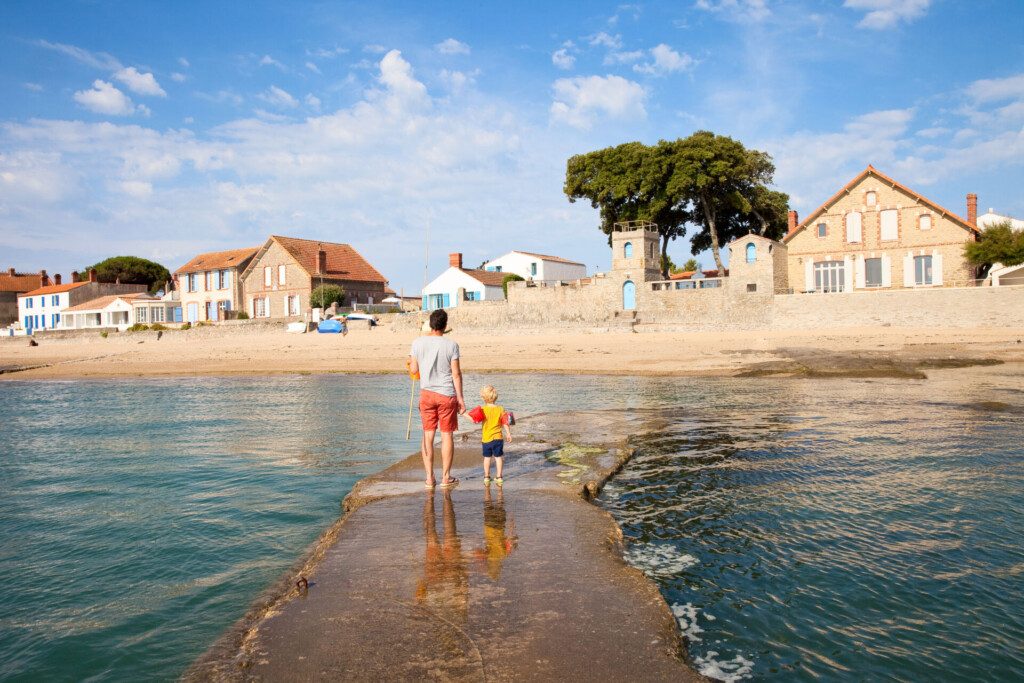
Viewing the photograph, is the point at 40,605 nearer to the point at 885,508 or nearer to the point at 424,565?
the point at 424,565

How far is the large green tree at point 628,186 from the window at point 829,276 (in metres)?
9.47

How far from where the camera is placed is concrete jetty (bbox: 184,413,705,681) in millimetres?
3703

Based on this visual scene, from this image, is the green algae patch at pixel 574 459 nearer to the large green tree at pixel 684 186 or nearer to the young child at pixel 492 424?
the young child at pixel 492 424

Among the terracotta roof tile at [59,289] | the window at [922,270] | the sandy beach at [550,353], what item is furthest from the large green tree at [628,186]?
the terracotta roof tile at [59,289]

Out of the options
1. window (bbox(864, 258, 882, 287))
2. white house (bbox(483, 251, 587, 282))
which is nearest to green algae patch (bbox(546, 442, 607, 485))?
window (bbox(864, 258, 882, 287))

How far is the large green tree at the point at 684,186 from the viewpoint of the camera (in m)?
41.9

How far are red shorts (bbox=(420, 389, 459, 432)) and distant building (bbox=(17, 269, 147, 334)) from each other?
7251cm

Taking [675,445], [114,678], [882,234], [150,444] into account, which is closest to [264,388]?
[150,444]

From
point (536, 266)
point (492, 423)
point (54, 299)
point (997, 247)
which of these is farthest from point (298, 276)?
point (492, 423)

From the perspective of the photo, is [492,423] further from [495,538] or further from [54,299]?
[54,299]

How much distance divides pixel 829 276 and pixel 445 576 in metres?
40.0

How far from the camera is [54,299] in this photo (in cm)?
6931

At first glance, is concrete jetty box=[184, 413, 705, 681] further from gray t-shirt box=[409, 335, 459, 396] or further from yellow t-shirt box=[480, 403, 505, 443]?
gray t-shirt box=[409, 335, 459, 396]

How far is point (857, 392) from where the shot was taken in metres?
17.9
